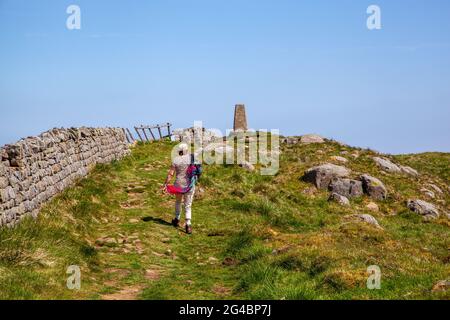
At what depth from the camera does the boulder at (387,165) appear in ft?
103

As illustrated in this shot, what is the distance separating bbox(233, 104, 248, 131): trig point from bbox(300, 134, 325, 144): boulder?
6.05m

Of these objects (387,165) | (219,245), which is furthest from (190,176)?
(387,165)

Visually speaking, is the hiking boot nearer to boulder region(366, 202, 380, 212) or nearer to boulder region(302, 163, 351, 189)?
boulder region(302, 163, 351, 189)

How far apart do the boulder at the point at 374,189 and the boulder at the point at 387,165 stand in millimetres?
5886

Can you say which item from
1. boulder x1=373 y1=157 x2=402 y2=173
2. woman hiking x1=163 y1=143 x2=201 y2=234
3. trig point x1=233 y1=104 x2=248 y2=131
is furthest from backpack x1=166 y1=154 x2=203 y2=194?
trig point x1=233 y1=104 x2=248 y2=131

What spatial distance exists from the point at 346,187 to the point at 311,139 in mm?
14103

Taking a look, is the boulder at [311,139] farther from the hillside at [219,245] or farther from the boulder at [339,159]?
the hillside at [219,245]

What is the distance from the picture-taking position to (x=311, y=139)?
39.0m

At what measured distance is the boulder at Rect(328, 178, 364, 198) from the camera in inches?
987

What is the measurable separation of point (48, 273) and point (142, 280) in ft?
7.50

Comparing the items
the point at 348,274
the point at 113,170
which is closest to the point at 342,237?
the point at 348,274

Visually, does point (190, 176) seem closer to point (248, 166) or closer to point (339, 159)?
point (248, 166)

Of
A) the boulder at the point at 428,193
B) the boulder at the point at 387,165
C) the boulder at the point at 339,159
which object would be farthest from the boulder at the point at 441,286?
the boulder at the point at 387,165
